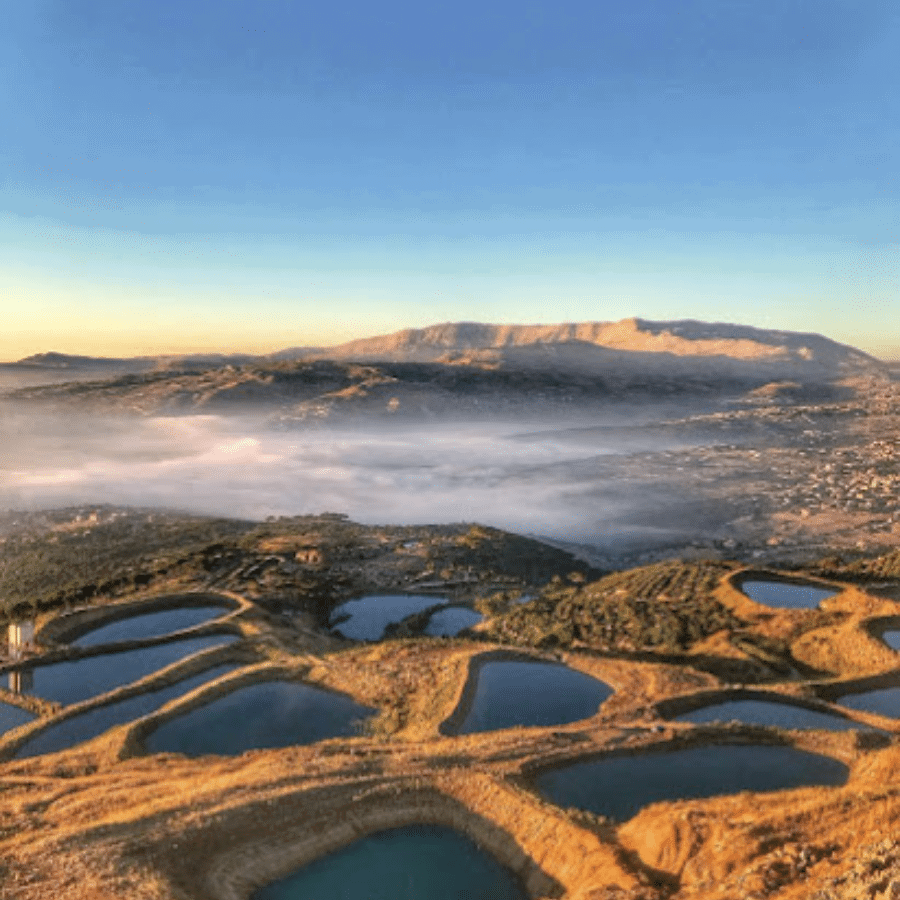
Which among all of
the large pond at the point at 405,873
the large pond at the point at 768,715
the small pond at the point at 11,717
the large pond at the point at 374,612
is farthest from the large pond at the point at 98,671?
the large pond at the point at 768,715

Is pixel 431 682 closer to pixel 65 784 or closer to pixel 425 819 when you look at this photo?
pixel 425 819

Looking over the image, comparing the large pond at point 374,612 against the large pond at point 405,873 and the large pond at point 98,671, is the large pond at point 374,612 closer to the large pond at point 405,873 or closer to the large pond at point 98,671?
the large pond at point 98,671

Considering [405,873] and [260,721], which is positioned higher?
[405,873]

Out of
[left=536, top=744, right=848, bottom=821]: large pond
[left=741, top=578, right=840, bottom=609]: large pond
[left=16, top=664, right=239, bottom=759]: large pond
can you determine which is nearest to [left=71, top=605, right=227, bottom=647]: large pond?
[left=16, top=664, right=239, bottom=759]: large pond

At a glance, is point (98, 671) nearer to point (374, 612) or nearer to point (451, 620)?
point (374, 612)

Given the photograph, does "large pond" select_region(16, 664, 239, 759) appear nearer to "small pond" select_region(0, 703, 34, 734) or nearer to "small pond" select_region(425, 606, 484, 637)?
"small pond" select_region(0, 703, 34, 734)

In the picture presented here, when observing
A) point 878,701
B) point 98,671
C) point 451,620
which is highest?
point 878,701

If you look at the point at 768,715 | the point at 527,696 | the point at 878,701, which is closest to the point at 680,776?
the point at 768,715

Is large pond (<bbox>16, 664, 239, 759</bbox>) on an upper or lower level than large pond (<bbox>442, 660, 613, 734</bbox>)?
lower
